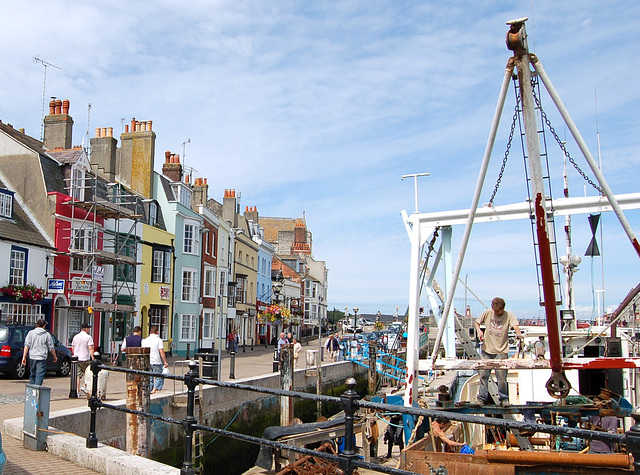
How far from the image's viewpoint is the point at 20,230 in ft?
75.4

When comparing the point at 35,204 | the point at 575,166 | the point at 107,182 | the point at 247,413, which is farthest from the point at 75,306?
the point at 575,166

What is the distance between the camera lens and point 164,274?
108 feet

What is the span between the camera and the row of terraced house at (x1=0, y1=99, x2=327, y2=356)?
2361 centimetres

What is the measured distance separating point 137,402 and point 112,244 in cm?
1939

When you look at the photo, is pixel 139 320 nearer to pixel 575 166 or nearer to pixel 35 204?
pixel 35 204

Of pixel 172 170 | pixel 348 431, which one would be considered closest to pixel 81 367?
pixel 348 431

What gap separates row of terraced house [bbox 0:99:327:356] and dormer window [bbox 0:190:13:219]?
0.04m

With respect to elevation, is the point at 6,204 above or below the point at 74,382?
above

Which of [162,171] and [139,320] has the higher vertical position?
[162,171]

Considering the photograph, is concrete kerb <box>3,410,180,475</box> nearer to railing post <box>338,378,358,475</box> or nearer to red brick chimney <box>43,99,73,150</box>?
railing post <box>338,378,358,475</box>

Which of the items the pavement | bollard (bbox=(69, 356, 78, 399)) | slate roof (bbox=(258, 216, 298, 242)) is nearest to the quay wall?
the pavement

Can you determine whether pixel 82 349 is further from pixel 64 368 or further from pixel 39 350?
pixel 64 368

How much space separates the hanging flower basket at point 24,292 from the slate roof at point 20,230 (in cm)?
168

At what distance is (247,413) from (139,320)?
1474cm
